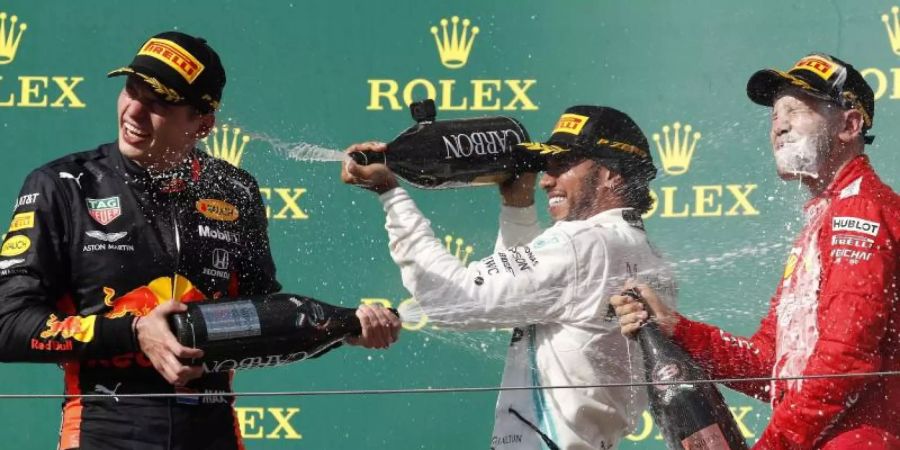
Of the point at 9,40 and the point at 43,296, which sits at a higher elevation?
the point at 9,40

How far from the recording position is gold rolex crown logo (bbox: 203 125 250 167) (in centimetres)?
357

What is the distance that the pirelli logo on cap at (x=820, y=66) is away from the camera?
2547 millimetres

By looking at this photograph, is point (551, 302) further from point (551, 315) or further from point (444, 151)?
point (444, 151)

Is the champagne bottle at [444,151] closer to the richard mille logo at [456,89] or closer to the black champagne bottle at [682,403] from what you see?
the black champagne bottle at [682,403]

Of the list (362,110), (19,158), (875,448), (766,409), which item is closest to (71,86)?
(19,158)

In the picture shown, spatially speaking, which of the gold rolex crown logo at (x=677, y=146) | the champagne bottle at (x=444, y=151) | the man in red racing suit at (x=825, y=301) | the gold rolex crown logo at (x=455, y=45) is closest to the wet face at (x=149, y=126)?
the champagne bottle at (x=444, y=151)

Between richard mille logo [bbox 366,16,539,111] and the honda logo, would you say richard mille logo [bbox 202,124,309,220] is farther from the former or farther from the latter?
the honda logo

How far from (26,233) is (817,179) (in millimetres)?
1387

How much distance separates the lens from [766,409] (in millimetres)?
3463

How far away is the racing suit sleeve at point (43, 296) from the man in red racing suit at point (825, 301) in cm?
89

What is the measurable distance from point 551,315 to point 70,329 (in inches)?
33.7

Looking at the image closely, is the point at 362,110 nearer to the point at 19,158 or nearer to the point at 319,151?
the point at 319,151

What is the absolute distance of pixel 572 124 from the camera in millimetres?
2732

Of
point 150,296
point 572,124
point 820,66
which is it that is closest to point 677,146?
point 572,124
